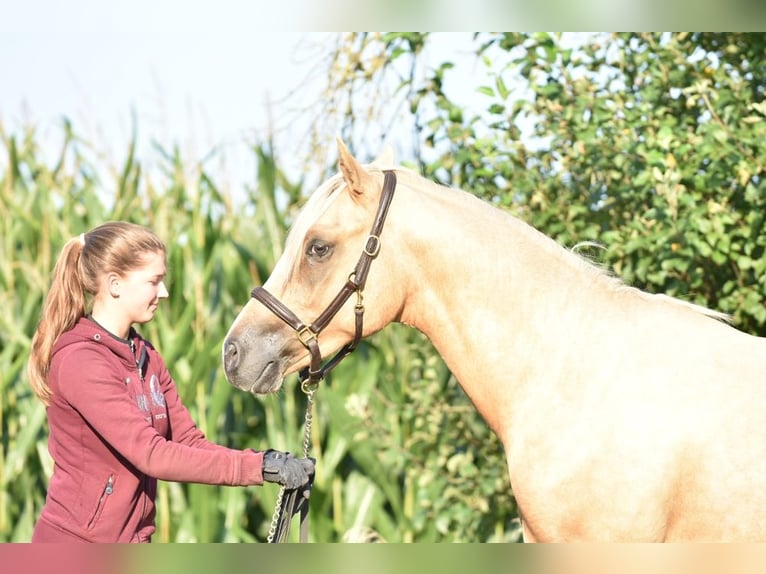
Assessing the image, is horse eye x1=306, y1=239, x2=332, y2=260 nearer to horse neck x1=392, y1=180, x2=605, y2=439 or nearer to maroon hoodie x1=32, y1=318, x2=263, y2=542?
horse neck x1=392, y1=180, x2=605, y2=439

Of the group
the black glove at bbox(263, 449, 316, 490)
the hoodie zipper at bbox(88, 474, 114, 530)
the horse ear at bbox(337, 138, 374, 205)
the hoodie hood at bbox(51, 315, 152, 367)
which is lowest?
the hoodie zipper at bbox(88, 474, 114, 530)

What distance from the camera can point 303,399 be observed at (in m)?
4.49

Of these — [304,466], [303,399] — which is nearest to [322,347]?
[304,466]

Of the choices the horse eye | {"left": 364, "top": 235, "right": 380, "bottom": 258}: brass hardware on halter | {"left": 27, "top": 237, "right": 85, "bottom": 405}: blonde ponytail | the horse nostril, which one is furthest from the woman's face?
{"left": 364, "top": 235, "right": 380, "bottom": 258}: brass hardware on halter

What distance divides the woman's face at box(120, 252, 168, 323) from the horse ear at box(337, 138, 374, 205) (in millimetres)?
575

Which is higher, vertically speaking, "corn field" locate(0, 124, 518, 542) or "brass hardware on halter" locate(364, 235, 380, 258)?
"brass hardware on halter" locate(364, 235, 380, 258)

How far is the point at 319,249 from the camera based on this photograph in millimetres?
2328

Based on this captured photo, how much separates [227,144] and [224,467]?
3.13 meters

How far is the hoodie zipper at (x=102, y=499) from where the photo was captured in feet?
6.19

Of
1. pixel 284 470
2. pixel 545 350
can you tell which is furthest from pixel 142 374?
pixel 545 350

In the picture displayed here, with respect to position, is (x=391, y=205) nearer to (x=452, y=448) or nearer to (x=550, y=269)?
(x=550, y=269)

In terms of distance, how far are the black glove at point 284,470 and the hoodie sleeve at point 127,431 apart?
36 millimetres

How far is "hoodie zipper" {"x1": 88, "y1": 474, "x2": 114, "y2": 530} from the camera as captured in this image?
1.89 metres

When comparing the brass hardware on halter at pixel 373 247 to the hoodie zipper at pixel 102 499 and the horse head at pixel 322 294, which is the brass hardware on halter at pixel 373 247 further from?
the hoodie zipper at pixel 102 499
